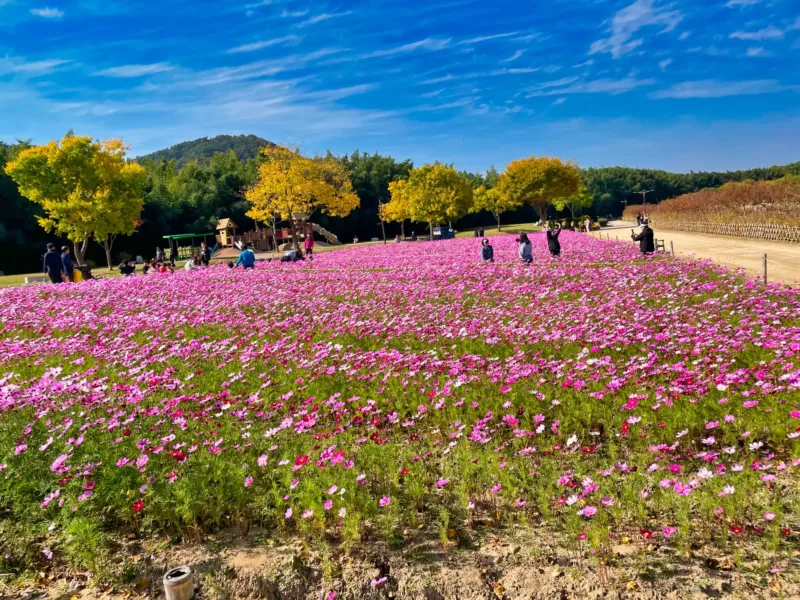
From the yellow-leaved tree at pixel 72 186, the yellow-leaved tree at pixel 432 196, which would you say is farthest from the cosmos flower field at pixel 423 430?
the yellow-leaved tree at pixel 432 196

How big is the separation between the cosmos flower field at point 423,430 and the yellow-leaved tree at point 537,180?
61.7 meters

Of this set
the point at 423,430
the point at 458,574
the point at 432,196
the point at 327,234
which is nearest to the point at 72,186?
the point at 327,234

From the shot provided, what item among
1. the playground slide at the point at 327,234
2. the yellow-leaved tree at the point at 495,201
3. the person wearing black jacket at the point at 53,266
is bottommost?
the person wearing black jacket at the point at 53,266

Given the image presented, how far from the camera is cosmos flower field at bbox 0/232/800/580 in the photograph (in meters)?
3.75

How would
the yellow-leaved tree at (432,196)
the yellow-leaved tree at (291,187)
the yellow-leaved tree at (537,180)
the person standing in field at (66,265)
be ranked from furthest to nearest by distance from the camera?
the yellow-leaved tree at (537,180) → the yellow-leaved tree at (432,196) → the yellow-leaved tree at (291,187) → the person standing in field at (66,265)

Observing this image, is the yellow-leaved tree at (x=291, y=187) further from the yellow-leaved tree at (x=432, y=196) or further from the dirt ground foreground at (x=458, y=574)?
the dirt ground foreground at (x=458, y=574)

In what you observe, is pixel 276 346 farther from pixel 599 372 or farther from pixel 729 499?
pixel 729 499

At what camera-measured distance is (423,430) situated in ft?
18.1

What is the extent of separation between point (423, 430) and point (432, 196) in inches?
2143

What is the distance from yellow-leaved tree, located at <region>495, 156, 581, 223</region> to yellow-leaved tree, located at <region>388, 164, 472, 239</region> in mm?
11278

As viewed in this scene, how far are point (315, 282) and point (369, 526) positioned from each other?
1313cm

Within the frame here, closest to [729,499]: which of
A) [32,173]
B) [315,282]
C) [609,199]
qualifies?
[315,282]

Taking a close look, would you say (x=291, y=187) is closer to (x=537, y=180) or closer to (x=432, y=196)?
(x=432, y=196)

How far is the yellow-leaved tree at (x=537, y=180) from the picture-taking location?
6881cm
